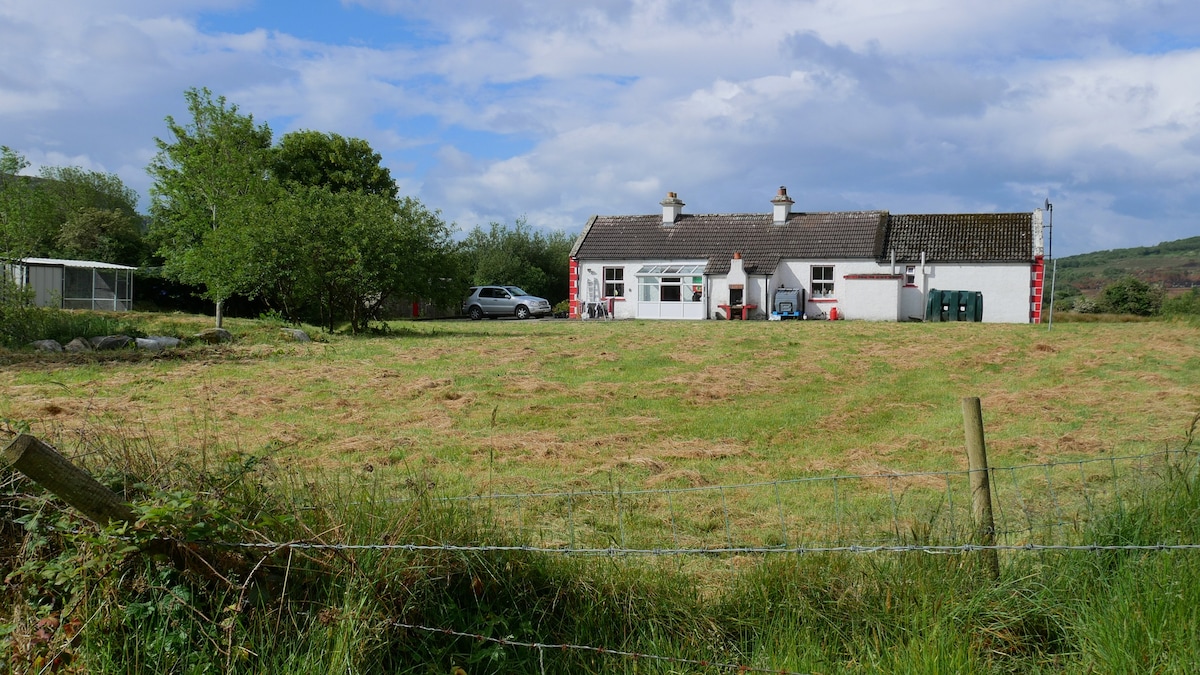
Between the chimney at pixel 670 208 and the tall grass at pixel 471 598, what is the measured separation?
39.0 meters

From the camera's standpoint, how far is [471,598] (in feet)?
13.1

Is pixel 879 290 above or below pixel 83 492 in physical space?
above

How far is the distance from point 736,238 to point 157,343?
27007 mm

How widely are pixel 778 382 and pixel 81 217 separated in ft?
131

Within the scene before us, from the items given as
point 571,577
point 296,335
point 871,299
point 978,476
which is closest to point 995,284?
point 871,299

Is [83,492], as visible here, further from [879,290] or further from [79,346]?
[879,290]

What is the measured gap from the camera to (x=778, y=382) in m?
14.2

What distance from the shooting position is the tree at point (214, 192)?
2356cm

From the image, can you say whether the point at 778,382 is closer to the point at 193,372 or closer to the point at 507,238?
the point at 193,372

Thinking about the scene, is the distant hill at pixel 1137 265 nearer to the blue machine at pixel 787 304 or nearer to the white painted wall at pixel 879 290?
the white painted wall at pixel 879 290

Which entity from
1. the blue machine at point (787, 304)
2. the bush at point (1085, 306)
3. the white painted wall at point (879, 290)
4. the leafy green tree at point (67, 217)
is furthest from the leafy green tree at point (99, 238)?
the bush at point (1085, 306)

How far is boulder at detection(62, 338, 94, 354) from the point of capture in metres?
17.0

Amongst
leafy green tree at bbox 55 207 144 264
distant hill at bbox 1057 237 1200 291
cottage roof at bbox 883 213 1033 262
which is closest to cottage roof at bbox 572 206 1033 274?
cottage roof at bbox 883 213 1033 262

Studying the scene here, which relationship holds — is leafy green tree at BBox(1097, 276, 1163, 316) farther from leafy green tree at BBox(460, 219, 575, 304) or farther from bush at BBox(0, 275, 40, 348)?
bush at BBox(0, 275, 40, 348)
